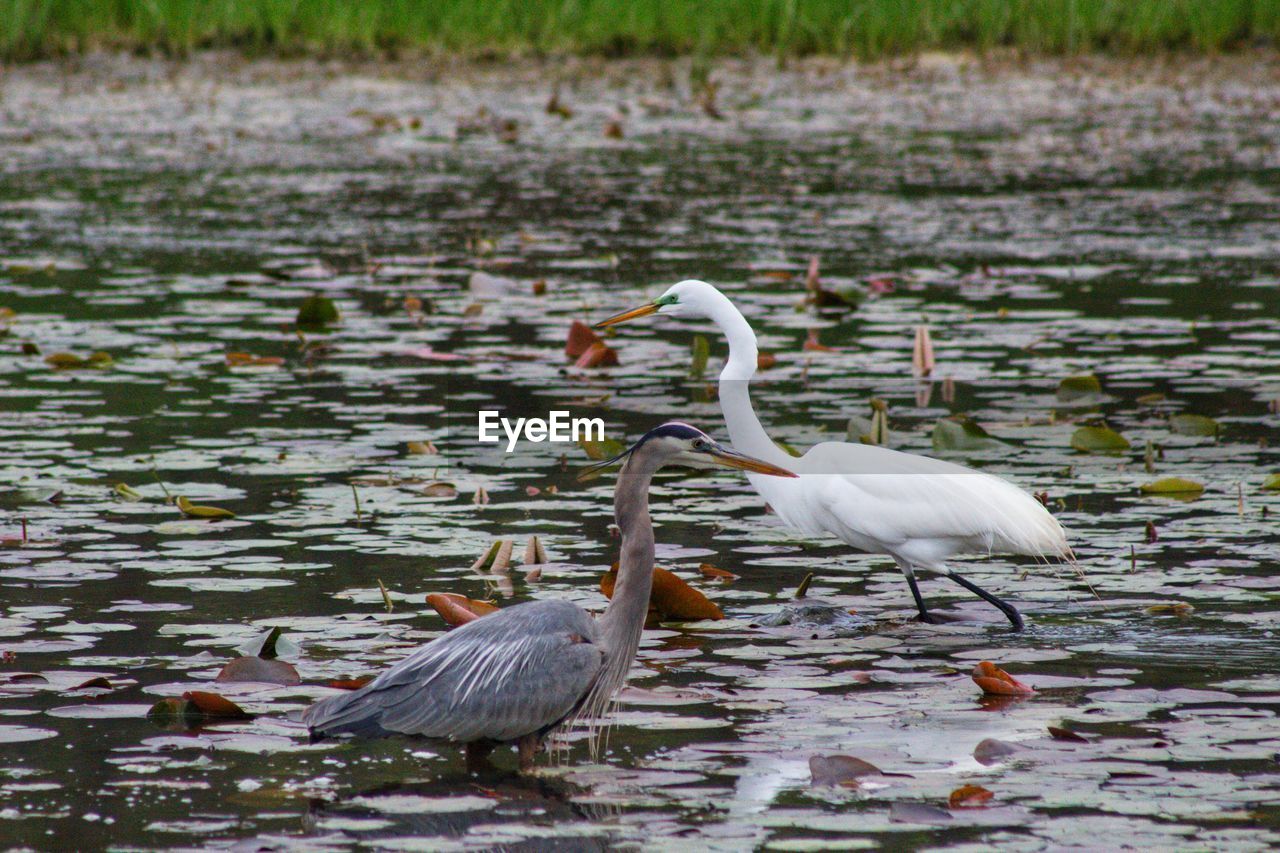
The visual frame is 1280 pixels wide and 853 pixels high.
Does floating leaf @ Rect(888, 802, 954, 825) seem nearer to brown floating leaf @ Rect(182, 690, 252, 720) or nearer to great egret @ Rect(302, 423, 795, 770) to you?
great egret @ Rect(302, 423, 795, 770)

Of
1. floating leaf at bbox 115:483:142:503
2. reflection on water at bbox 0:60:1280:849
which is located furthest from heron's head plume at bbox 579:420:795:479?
floating leaf at bbox 115:483:142:503

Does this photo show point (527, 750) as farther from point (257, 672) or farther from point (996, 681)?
point (996, 681)

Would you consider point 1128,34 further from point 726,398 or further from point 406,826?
point 406,826

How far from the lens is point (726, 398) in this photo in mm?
6793

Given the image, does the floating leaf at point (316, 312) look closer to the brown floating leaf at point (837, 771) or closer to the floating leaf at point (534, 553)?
the floating leaf at point (534, 553)

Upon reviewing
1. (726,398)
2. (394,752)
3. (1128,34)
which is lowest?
(394,752)

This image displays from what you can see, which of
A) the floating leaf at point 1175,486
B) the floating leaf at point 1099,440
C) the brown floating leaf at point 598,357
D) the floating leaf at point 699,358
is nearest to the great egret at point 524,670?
the floating leaf at point 1175,486

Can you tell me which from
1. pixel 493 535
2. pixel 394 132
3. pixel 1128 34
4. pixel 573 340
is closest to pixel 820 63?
pixel 1128 34

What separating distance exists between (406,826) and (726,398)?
277cm

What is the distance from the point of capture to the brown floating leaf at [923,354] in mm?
9555

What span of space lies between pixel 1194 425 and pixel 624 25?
16.0m

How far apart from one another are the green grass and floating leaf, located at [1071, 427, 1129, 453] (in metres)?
15.5

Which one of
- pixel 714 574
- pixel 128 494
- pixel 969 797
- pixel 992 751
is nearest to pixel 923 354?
pixel 714 574

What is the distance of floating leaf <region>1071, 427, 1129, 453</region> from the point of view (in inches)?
317
